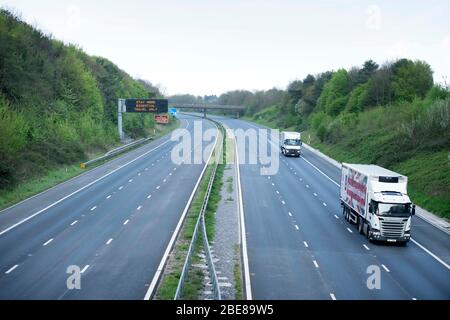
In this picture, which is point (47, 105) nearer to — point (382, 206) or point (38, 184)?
point (38, 184)

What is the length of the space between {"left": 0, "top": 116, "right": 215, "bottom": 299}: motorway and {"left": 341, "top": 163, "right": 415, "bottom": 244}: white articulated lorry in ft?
36.5

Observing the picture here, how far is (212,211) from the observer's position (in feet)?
125

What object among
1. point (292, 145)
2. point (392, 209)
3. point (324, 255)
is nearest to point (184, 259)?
point (324, 255)

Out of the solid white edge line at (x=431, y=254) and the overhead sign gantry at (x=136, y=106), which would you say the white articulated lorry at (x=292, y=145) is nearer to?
the overhead sign gantry at (x=136, y=106)

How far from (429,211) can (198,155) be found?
38.9 m

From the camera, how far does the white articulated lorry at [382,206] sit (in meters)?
30.5

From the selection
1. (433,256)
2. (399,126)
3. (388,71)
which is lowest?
(433,256)

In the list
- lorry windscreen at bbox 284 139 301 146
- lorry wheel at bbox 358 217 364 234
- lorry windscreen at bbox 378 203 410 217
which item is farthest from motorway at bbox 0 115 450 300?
lorry windscreen at bbox 284 139 301 146

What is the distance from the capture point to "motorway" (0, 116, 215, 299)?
2255cm

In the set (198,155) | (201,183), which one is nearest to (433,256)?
(201,183)

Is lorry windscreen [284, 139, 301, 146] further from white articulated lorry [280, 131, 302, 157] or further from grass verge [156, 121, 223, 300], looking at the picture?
grass verge [156, 121, 223, 300]

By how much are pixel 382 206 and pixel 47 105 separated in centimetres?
5126

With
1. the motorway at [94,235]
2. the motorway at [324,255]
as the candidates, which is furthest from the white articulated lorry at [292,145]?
the motorway at [324,255]
